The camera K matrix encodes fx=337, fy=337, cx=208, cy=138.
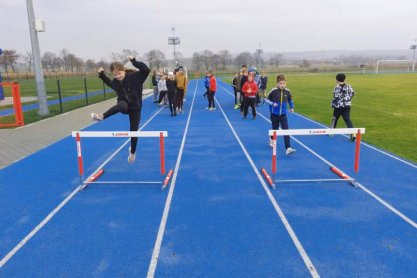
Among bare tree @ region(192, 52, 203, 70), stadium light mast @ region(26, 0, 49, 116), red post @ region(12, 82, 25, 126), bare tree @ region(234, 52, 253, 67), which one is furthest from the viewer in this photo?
bare tree @ region(234, 52, 253, 67)

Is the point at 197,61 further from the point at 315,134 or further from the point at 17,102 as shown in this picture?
the point at 315,134

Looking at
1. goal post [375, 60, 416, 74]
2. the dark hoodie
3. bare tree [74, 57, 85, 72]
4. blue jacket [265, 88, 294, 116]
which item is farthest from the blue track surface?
bare tree [74, 57, 85, 72]

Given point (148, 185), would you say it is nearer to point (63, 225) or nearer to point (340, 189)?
point (63, 225)

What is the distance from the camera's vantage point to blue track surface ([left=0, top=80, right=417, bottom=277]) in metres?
3.59

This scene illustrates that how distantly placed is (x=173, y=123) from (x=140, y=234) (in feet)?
29.3

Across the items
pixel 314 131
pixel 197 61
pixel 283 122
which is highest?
pixel 197 61

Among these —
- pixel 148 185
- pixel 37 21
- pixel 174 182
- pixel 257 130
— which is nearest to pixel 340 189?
pixel 174 182

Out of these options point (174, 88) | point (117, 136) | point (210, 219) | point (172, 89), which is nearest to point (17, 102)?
point (172, 89)

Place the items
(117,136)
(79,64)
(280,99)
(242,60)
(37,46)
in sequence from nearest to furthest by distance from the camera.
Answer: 1. (117,136)
2. (280,99)
3. (37,46)
4. (79,64)
5. (242,60)

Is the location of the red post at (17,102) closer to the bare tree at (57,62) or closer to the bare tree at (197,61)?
the bare tree at (197,61)

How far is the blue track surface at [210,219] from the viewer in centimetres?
359

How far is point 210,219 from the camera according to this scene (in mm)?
4637

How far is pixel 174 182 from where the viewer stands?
615 cm

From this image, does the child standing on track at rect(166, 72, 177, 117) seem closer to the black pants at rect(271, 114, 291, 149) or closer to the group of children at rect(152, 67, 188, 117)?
the group of children at rect(152, 67, 188, 117)
